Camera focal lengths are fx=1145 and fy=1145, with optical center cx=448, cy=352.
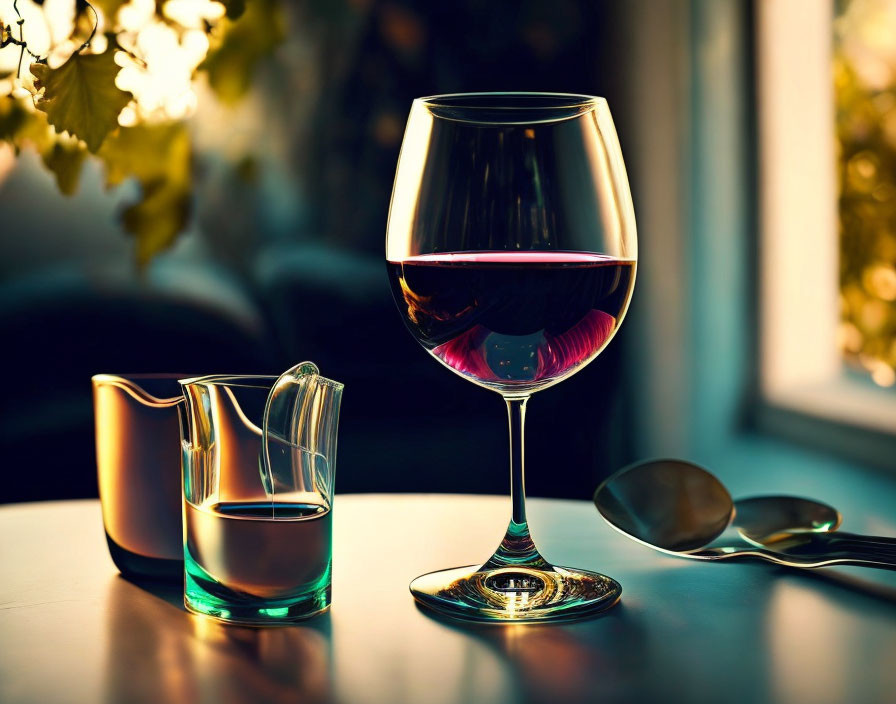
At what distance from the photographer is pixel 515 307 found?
1.73ft

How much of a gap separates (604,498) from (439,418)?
152 cm

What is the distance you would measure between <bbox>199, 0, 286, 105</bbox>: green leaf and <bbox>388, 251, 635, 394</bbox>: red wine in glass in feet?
0.62

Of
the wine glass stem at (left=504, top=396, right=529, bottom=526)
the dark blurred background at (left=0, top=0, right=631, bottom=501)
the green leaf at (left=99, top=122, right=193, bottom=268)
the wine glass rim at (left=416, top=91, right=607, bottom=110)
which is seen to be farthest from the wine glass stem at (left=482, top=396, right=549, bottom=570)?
the dark blurred background at (left=0, top=0, right=631, bottom=501)

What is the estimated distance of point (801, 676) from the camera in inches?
16.9

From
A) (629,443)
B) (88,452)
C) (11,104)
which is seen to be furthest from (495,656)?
(629,443)

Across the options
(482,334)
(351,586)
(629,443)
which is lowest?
(629,443)

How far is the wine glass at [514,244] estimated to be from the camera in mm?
524

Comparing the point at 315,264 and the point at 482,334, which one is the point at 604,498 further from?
the point at 315,264

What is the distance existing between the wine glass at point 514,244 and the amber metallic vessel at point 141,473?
13 centimetres

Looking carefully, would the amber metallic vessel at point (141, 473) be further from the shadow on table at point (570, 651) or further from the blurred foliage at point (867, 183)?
the blurred foliage at point (867, 183)

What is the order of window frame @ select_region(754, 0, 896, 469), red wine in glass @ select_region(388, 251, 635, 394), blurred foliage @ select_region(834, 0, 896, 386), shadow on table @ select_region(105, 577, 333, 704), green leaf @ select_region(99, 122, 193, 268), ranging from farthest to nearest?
window frame @ select_region(754, 0, 896, 469) → blurred foliage @ select_region(834, 0, 896, 386) → green leaf @ select_region(99, 122, 193, 268) → red wine in glass @ select_region(388, 251, 635, 394) → shadow on table @ select_region(105, 577, 333, 704)

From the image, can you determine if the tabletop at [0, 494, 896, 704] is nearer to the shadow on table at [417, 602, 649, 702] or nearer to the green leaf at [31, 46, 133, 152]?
the shadow on table at [417, 602, 649, 702]

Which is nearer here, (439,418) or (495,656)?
(495,656)

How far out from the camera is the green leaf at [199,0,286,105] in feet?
2.15
